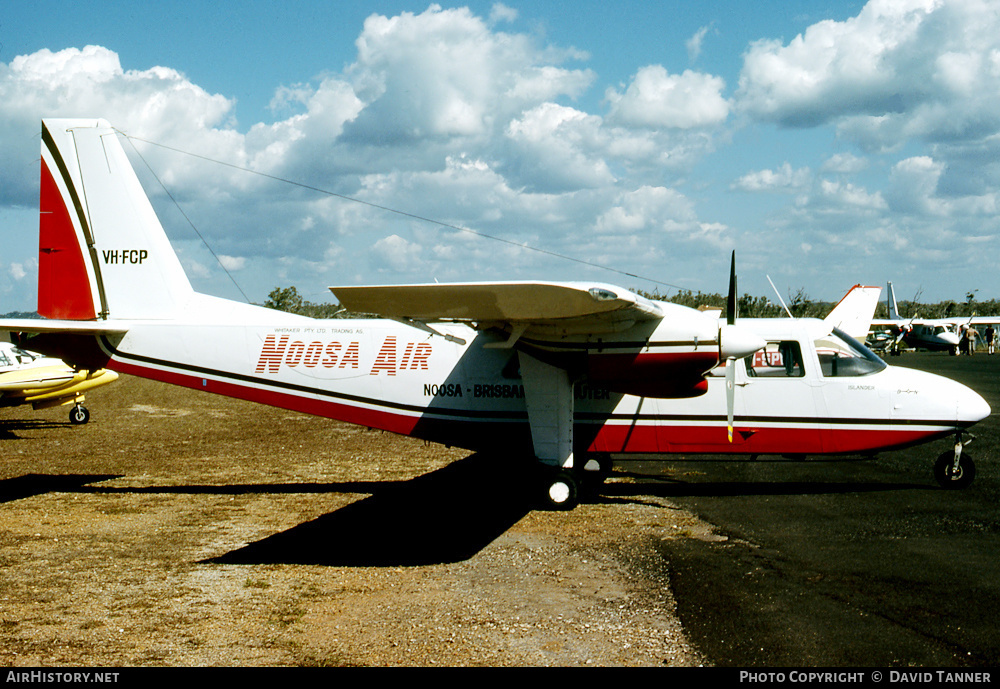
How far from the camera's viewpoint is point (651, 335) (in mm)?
9352

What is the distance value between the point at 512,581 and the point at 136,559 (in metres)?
4.29

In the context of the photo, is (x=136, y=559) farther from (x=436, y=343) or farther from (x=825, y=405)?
(x=825, y=405)

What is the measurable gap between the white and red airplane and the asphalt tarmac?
893mm

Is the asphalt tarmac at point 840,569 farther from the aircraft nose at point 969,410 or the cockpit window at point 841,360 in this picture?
the cockpit window at point 841,360

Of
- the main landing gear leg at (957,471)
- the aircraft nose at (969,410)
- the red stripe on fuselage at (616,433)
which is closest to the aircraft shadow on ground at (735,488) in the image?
the main landing gear leg at (957,471)

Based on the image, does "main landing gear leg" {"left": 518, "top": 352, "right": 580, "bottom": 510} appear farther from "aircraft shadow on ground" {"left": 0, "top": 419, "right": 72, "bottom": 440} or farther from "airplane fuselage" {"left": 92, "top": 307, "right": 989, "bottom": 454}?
"aircraft shadow on ground" {"left": 0, "top": 419, "right": 72, "bottom": 440}

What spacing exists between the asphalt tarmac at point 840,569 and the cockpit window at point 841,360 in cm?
181

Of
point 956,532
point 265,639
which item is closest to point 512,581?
point 265,639

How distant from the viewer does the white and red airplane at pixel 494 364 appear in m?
9.58

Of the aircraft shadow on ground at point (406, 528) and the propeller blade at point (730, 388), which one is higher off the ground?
the propeller blade at point (730, 388)

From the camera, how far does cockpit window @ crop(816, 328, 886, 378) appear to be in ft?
34.2

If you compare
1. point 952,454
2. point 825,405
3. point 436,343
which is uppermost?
point 436,343

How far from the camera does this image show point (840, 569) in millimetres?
7316

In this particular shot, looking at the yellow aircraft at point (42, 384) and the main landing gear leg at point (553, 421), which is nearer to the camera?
the main landing gear leg at point (553, 421)
